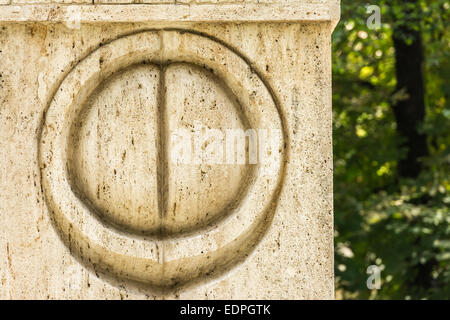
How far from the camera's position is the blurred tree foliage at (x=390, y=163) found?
4.67m

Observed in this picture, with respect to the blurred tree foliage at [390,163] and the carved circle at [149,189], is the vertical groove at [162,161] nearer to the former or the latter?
the carved circle at [149,189]

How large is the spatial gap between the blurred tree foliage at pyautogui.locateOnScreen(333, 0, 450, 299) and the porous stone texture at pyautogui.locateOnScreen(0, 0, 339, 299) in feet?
8.25

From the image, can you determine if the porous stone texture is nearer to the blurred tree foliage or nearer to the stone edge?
the stone edge

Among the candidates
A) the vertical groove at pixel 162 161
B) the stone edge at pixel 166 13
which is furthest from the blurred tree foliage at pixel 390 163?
the vertical groove at pixel 162 161

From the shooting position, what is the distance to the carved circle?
190 centimetres

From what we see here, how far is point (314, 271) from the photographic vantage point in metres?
1.93

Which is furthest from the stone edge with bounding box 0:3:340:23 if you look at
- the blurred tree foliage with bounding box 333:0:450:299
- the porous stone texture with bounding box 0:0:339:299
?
the blurred tree foliage with bounding box 333:0:450:299

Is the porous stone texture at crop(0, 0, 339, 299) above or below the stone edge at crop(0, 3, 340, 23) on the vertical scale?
below

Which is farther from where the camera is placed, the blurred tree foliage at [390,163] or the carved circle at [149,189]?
the blurred tree foliage at [390,163]

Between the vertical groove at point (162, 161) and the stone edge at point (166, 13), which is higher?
the stone edge at point (166, 13)

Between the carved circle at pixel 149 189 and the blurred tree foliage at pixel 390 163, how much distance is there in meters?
2.54

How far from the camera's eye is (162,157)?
6.40 ft

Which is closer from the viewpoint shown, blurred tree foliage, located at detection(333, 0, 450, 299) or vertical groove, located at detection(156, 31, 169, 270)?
vertical groove, located at detection(156, 31, 169, 270)
